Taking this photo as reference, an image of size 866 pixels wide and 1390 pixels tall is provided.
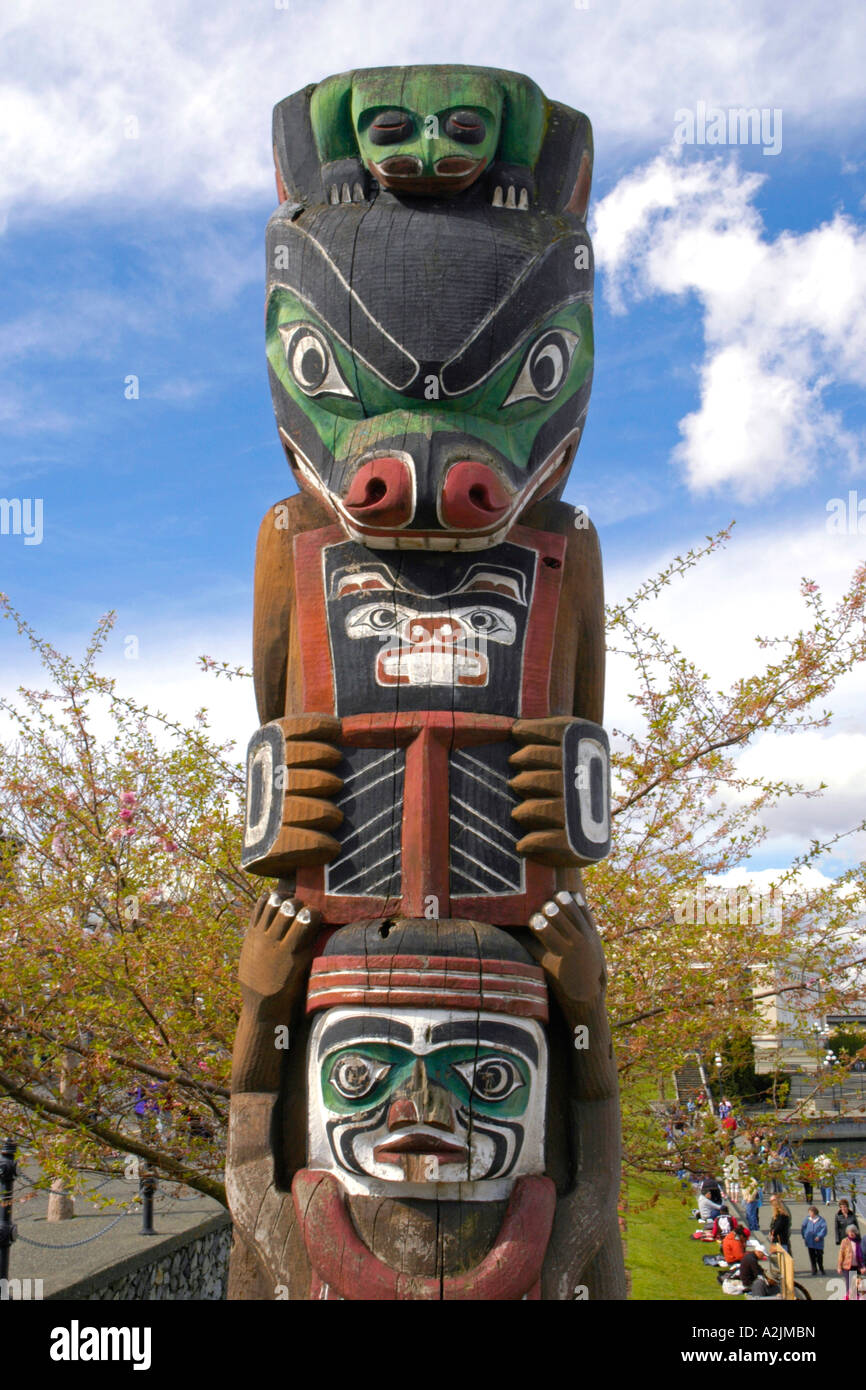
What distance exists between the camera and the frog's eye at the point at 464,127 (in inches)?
183

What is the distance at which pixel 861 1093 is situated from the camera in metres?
7.53

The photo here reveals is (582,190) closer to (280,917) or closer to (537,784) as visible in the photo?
(537,784)

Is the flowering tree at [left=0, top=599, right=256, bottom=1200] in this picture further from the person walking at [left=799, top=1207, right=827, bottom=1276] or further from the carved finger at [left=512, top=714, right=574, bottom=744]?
the person walking at [left=799, top=1207, right=827, bottom=1276]

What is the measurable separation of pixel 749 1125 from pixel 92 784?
16.0ft

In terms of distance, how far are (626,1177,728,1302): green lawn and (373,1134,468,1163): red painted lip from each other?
7160 mm

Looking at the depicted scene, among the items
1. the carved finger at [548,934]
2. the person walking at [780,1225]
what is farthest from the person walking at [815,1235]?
the carved finger at [548,934]

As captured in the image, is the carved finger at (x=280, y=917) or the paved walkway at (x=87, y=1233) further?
the paved walkway at (x=87, y=1233)

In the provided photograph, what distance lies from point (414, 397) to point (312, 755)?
4.87ft

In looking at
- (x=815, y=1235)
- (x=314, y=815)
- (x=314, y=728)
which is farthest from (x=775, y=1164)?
(x=815, y=1235)

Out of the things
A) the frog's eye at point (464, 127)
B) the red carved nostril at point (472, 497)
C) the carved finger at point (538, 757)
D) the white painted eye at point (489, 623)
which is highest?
the frog's eye at point (464, 127)

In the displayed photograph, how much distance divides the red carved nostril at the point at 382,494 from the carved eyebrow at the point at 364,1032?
1.81m

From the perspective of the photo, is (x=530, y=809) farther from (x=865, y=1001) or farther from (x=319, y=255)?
(x=865, y=1001)

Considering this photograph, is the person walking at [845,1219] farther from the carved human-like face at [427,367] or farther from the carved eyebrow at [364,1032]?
the carved human-like face at [427,367]

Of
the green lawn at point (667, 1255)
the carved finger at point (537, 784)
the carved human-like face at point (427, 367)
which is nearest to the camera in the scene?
the carved finger at point (537, 784)
